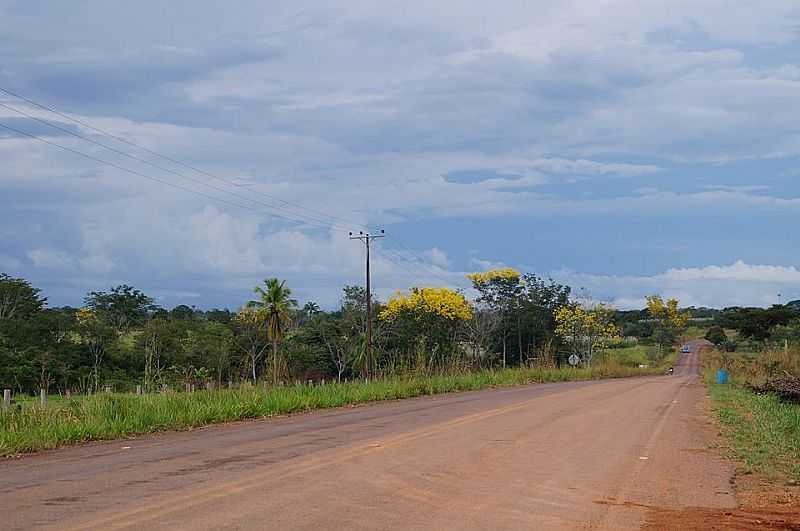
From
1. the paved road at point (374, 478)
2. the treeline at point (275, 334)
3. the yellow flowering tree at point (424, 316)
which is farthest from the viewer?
the yellow flowering tree at point (424, 316)

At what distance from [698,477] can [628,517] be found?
3.82m

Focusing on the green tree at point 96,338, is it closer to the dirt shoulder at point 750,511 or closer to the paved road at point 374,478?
the paved road at point 374,478

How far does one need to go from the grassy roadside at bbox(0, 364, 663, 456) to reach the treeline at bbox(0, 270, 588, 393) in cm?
1229

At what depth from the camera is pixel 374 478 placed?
11.9 metres

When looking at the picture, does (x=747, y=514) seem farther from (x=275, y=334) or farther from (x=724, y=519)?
(x=275, y=334)

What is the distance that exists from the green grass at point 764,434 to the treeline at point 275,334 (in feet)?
56.6

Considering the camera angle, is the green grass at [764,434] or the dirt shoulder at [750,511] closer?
the dirt shoulder at [750,511]

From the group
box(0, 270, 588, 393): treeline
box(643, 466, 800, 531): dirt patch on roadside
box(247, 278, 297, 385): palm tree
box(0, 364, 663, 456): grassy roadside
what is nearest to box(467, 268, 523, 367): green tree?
box(0, 270, 588, 393): treeline

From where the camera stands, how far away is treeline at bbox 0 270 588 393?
57.5 m

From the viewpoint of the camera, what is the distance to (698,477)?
13.2 metres

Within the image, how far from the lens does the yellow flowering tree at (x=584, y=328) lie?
81.0 m

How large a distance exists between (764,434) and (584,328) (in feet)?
208

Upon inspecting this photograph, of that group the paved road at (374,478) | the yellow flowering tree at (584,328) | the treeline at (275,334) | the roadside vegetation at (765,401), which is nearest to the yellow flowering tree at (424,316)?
the treeline at (275,334)

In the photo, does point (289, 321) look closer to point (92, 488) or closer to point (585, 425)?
point (585, 425)
